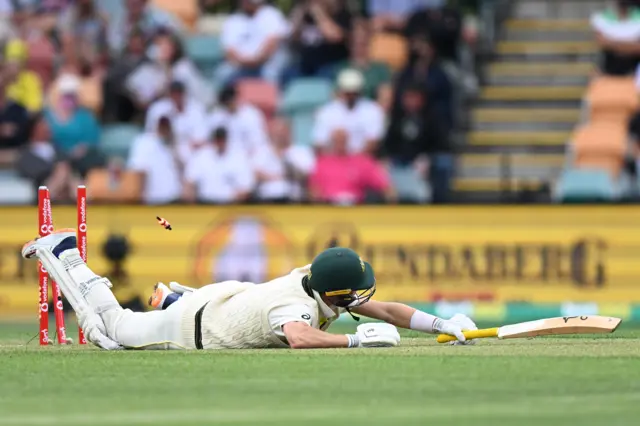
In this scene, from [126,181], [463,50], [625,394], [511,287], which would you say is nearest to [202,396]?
[625,394]

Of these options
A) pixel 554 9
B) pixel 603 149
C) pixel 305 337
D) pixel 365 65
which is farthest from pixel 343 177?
pixel 305 337

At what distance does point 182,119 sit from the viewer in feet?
66.6

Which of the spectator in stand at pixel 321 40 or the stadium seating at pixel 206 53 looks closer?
the spectator in stand at pixel 321 40

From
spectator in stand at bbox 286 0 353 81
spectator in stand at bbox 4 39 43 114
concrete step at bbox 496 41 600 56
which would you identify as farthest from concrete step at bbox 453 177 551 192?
spectator in stand at bbox 4 39 43 114

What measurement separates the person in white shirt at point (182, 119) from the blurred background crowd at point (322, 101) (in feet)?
0.08

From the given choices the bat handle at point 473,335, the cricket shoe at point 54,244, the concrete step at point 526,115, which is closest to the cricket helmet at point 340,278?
the bat handle at point 473,335

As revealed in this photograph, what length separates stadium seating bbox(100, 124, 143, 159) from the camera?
2069cm

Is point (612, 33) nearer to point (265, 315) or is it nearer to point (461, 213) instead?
point (461, 213)

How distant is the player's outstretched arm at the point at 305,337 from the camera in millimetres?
10367

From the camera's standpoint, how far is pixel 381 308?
36.7ft

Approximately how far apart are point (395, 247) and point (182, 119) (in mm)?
3321

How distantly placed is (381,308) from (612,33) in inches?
385

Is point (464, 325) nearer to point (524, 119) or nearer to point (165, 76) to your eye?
point (524, 119)

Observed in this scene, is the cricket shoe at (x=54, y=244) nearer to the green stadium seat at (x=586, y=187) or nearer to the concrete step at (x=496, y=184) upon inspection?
the green stadium seat at (x=586, y=187)
